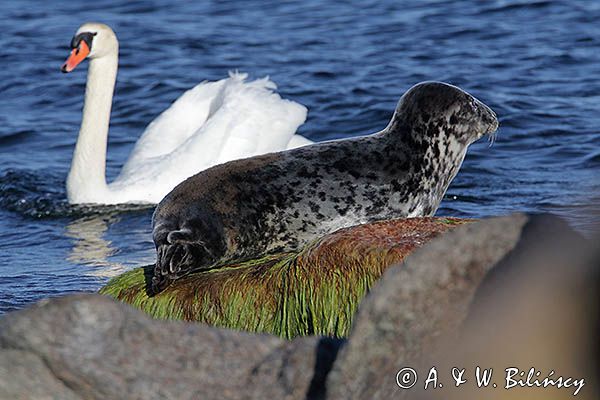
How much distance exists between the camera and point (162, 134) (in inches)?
456

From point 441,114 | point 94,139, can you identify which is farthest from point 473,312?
point 94,139

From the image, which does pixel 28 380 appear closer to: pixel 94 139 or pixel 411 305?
pixel 411 305

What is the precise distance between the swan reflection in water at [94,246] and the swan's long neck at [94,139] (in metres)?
0.31

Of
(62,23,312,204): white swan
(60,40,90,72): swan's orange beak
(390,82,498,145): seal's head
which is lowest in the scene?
(62,23,312,204): white swan

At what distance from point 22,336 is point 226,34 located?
12.9 meters

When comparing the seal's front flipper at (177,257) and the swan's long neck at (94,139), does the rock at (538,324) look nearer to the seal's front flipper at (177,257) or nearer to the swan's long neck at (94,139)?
the seal's front flipper at (177,257)

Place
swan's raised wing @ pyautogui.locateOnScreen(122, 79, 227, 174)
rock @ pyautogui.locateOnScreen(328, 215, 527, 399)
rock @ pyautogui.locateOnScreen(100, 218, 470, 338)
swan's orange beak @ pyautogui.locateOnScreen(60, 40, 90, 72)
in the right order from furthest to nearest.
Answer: swan's raised wing @ pyautogui.locateOnScreen(122, 79, 227, 174) → swan's orange beak @ pyautogui.locateOnScreen(60, 40, 90, 72) → rock @ pyautogui.locateOnScreen(100, 218, 470, 338) → rock @ pyautogui.locateOnScreen(328, 215, 527, 399)

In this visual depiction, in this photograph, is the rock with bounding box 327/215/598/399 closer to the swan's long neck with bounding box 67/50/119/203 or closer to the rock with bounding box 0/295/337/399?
the rock with bounding box 0/295/337/399

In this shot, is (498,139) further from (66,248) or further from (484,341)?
(484,341)

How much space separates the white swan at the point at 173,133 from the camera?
10578 mm

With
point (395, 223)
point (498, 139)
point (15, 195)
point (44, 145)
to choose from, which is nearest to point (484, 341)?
point (395, 223)

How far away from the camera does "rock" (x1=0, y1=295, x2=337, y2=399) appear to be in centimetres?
331

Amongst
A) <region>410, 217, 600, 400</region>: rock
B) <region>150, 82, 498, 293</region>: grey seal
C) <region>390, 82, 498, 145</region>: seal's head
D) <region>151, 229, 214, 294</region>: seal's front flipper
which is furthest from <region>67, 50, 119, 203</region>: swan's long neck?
<region>410, 217, 600, 400</region>: rock

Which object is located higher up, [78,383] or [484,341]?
[484,341]
